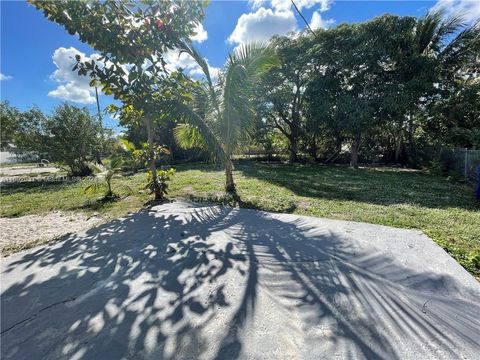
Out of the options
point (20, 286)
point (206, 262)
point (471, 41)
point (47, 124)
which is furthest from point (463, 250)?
point (47, 124)

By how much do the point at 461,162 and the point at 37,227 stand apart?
14252 millimetres

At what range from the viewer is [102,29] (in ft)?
15.6

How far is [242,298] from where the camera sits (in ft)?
7.93

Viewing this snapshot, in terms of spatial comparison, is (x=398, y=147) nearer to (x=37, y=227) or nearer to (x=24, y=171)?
(x=37, y=227)

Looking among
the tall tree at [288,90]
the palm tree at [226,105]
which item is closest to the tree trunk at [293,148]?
the tall tree at [288,90]

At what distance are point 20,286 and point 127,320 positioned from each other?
1585 millimetres

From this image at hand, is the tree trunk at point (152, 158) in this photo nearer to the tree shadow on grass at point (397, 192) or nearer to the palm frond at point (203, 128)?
the palm frond at point (203, 128)

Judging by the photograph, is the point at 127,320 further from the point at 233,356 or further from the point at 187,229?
the point at 187,229

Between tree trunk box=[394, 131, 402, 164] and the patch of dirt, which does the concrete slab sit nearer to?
the patch of dirt

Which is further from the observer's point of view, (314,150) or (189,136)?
(314,150)

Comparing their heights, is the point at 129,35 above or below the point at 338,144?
above

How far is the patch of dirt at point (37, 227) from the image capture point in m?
4.14

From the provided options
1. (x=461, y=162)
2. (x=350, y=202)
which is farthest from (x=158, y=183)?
(x=461, y=162)

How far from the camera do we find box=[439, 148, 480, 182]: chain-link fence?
29.6ft
